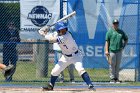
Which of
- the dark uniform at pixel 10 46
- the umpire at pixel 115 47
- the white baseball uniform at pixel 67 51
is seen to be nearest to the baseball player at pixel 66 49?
the white baseball uniform at pixel 67 51

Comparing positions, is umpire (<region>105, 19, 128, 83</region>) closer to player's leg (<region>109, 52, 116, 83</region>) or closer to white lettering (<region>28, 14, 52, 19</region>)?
player's leg (<region>109, 52, 116, 83</region>)

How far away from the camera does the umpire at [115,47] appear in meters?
15.7

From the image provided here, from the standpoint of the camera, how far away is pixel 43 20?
52.3ft

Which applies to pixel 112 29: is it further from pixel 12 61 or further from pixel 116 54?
pixel 12 61

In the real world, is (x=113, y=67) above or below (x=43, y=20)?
below

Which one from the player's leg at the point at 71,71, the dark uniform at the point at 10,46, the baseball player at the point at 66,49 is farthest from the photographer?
the dark uniform at the point at 10,46

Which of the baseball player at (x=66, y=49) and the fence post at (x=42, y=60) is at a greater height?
the baseball player at (x=66, y=49)

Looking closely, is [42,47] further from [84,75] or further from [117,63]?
[84,75]

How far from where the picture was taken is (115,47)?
15695 millimetres

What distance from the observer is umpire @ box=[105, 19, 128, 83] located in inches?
617

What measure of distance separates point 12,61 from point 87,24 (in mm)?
2506

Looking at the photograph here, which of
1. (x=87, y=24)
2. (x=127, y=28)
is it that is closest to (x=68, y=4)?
(x=87, y=24)

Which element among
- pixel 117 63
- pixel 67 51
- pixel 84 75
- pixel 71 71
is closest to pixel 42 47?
pixel 71 71

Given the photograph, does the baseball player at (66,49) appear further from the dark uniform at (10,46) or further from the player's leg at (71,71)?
the dark uniform at (10,46)
